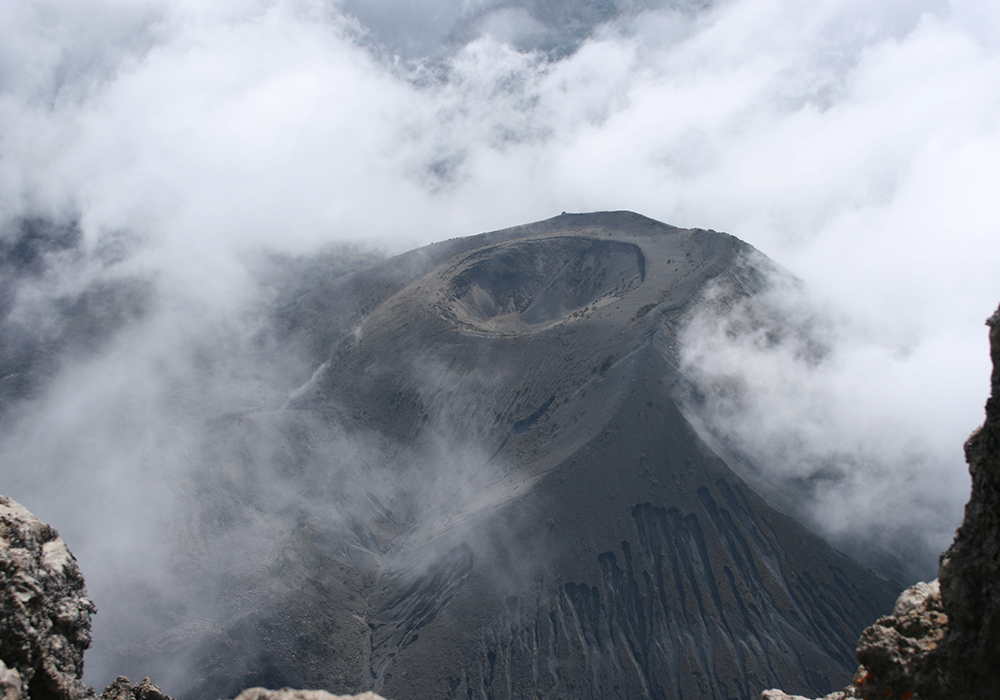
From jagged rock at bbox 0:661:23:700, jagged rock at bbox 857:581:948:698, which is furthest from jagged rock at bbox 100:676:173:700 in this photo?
jagged rock at bbox 857:581:948:698

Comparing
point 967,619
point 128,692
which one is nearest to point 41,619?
point 128,692

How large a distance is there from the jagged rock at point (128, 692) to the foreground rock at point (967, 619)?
14591mm

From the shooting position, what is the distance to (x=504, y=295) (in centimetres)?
8100

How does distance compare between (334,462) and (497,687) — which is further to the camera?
(334,462)

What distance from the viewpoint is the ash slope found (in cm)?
3947

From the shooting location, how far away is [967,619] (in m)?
9.52

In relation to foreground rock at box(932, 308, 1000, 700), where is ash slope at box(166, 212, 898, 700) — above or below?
above

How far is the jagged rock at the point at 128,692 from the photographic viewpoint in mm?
14234

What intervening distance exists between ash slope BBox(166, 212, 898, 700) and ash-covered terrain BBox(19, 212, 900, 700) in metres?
0.15

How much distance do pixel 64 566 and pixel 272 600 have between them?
110ft

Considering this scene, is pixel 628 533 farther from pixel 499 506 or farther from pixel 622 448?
pixel 499 506

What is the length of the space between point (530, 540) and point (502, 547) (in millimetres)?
1991

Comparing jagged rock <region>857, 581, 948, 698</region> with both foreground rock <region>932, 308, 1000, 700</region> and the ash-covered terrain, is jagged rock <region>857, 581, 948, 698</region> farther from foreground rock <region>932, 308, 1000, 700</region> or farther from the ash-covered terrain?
the ash-covered terrain

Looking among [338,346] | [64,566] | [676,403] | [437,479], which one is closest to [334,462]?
[437,479]
